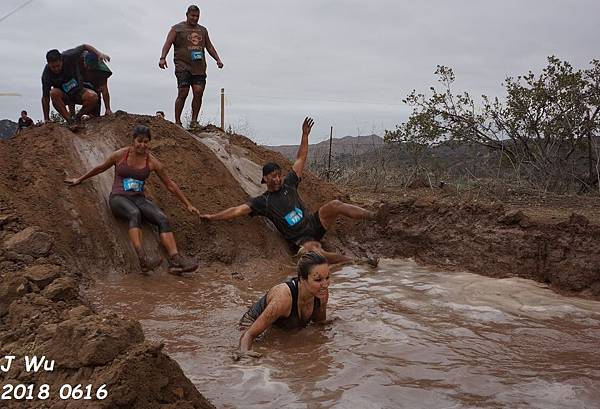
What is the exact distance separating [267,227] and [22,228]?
283 cm

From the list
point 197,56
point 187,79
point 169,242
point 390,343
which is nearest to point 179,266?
point 169,242

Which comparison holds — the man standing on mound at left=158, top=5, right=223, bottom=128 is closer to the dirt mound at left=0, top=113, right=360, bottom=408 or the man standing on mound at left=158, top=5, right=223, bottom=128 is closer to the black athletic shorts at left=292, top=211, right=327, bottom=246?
the dirt mound at left=0, top=113, right=360, bottom=408

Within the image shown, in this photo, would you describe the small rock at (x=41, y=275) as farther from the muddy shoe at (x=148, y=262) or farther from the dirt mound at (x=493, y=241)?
the dirt mound at (x=493, y=241)

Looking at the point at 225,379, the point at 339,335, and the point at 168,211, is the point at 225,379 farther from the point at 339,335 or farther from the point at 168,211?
the point at 168,211

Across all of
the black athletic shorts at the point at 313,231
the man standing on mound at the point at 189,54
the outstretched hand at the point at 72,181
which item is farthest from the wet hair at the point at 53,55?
the black athletic shorts at the point at 313,231

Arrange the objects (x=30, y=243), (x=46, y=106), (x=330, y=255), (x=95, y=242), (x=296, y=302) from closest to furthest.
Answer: (x=296, y=302) → (x=30, y=243) → (x=95, y=242) → (x=330, y=255) → (x=46, y=106)

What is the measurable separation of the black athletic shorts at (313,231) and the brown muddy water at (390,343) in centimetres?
86

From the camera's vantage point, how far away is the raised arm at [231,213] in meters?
6.59

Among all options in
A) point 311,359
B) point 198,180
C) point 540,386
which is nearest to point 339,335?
point 311,359

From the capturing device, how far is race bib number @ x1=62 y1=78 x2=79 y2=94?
7.02 meters

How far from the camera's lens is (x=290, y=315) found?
4.32 meters

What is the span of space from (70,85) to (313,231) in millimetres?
3376

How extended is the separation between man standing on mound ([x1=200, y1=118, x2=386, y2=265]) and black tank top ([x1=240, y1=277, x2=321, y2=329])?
2308mm

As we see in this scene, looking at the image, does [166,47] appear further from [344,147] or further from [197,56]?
[344,147]
